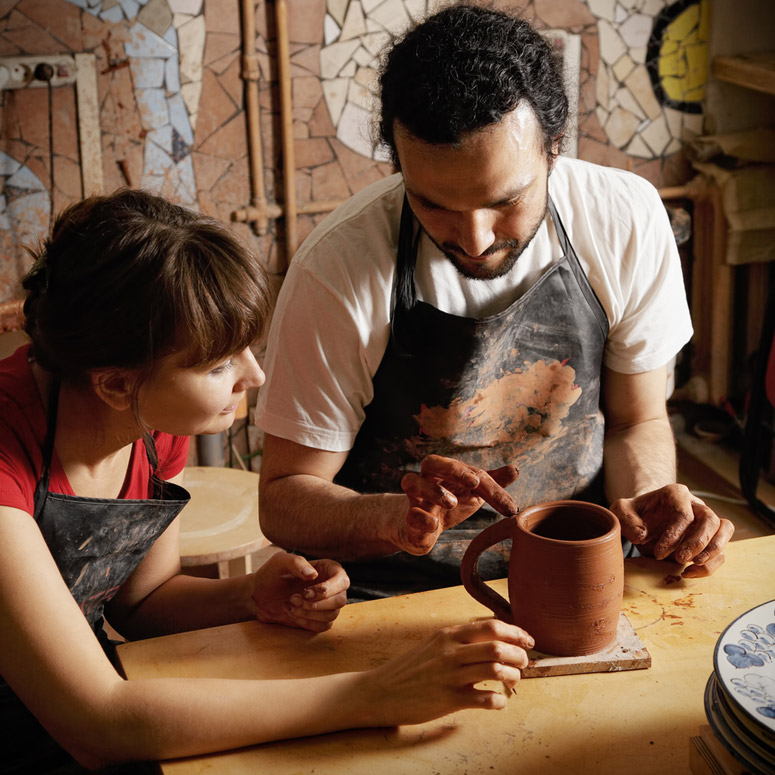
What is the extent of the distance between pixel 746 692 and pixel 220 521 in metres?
1.66

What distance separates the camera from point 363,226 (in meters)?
1.70

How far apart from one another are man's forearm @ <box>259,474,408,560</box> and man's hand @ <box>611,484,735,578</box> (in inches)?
15.5

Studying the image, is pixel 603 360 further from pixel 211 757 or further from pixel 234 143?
pixel 234 143

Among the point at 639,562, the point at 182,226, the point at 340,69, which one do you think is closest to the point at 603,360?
the point at 639,562

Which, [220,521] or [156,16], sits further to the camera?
[156,16]

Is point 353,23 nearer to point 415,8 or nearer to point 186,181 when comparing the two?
point 415,8

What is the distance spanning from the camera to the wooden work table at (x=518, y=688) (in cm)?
106

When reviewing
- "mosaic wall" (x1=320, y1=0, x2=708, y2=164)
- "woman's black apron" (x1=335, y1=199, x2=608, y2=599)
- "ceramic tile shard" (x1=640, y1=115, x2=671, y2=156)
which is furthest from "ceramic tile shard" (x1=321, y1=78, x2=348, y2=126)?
"woman's black apron" (x1=335, y1=199, x2=608, y2=599)

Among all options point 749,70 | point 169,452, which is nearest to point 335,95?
point 749,70

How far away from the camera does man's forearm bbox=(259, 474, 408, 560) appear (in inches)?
59.7

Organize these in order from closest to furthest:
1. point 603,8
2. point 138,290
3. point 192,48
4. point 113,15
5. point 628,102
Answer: point 138,290 → point 113,15 → point 192,48 → point 603,8 → point 628,102

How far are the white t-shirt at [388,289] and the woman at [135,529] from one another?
0.26 meters

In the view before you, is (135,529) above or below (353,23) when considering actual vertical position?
below

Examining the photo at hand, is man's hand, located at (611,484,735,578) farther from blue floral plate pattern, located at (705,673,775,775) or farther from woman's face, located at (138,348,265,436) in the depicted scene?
woman's face, located at (138,348,265,436)
